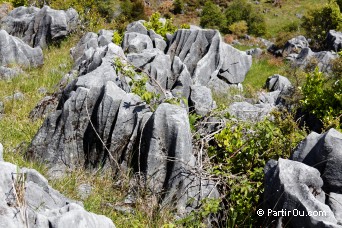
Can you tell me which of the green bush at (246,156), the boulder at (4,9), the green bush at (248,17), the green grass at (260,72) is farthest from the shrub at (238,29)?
the green bush at (246,156)

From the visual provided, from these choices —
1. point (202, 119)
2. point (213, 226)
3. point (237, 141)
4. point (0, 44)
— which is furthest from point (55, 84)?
point (213, 226)

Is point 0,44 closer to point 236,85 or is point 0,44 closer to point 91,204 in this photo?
point 236,85

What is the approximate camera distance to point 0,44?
13602mm

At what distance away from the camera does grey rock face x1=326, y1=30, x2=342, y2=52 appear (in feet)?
74.3

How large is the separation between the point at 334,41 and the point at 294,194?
65.2 ft

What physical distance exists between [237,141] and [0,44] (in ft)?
31.9

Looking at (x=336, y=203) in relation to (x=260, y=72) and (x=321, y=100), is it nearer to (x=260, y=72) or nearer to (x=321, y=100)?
(x=321, y=100)

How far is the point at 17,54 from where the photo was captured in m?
13.7

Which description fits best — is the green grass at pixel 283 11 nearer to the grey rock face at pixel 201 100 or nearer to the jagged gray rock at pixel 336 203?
the grey rock face at pixel 201 100

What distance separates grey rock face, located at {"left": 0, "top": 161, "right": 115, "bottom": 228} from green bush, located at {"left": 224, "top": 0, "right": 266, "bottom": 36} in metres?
41.8

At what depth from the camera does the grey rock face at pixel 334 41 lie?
891 inches

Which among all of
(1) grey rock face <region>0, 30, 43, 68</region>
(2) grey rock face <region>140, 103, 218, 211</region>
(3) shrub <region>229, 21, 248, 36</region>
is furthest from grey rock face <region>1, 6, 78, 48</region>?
(3) shrub <region>229, 21, 248, 36</region>

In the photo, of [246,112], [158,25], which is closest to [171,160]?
[246,112]

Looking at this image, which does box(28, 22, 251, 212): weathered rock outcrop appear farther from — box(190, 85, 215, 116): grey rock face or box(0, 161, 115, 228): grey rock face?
box(0, 161, 115, 228): grey rock face
